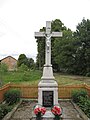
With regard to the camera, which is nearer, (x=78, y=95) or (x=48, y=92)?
(x=48, y=92)

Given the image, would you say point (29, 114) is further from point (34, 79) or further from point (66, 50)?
point (66, 50)

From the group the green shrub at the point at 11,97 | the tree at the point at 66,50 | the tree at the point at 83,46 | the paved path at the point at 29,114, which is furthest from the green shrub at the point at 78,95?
the tree at the point at 66,50

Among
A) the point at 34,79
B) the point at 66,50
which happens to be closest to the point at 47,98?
the point at 34,79

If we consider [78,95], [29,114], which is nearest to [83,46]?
[78,95]

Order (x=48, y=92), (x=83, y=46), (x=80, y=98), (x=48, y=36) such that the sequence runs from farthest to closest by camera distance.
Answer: (x=83, y=46)
(x=80, y=98)
(x=48, y=36)
(x=48, y=92)

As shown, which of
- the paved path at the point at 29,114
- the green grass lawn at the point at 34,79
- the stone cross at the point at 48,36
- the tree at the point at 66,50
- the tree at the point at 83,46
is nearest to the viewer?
the paved path at the point at 29,114

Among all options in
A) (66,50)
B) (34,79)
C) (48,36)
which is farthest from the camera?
(66,50)

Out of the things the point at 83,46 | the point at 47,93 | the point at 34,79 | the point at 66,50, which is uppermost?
the point at 83,46

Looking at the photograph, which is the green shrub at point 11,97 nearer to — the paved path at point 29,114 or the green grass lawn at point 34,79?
the paved path at point 29,114

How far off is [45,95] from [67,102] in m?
4.15

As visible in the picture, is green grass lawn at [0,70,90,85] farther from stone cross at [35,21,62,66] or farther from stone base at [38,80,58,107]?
stone base at [38,80,58,107]

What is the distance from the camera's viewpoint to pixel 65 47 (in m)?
42.3

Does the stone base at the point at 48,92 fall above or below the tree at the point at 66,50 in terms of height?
below

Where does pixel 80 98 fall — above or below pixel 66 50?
below
